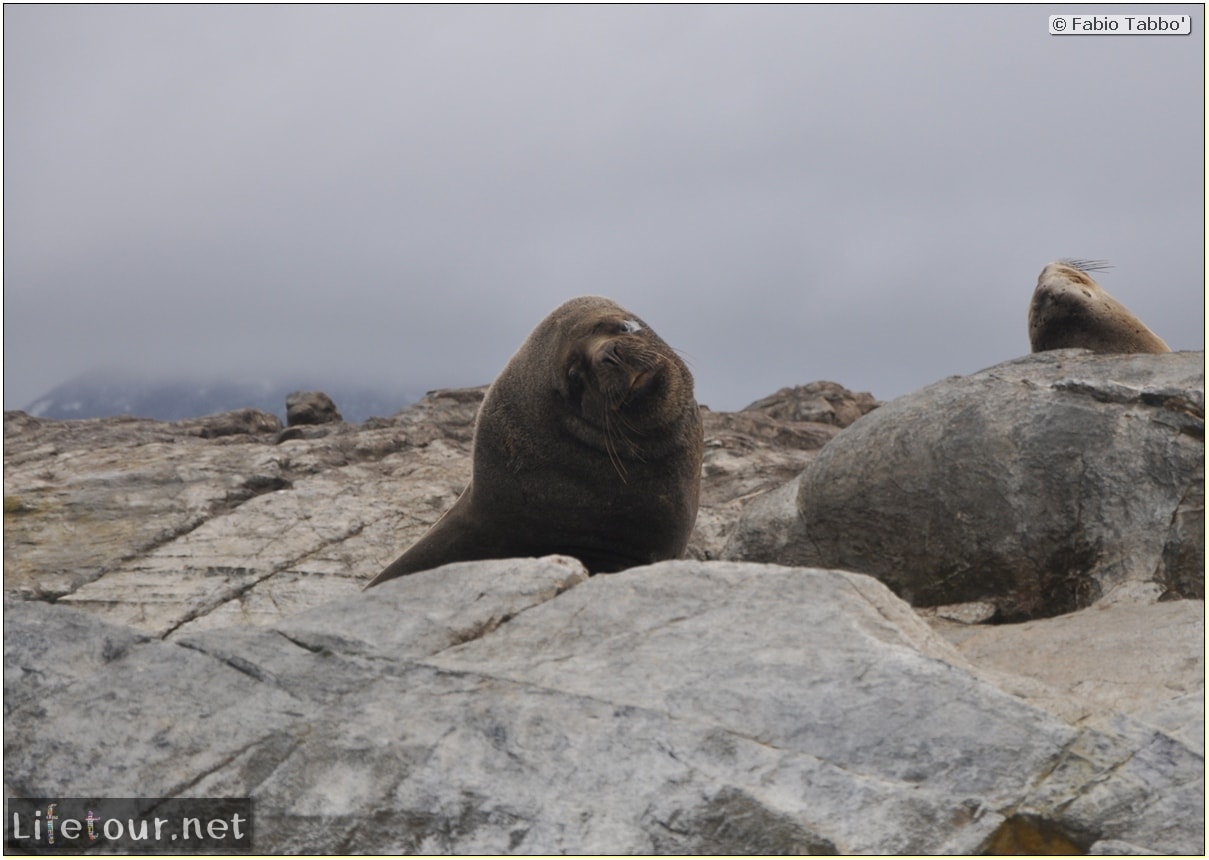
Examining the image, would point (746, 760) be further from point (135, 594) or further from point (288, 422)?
point (288, 422)

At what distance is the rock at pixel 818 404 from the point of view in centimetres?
1631

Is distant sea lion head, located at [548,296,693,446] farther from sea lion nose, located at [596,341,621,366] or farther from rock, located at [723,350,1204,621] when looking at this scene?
rock, located at [723,350,1204,621]

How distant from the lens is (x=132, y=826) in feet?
14.9

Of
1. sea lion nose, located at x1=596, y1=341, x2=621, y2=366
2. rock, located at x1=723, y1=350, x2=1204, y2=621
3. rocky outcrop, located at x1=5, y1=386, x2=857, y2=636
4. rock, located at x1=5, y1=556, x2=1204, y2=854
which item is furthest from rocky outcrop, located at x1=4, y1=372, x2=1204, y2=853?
rocky outcrop, located at x1=5, y1=386, x2=857, y2=636

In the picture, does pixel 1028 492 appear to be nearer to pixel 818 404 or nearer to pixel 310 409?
pixel 818 404

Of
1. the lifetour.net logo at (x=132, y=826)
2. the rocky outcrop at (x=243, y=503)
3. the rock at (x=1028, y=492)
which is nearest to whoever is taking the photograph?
the lifetour.net logo at (x=132, y=826)

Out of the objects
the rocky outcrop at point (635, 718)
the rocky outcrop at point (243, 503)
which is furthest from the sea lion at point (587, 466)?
the rocky outcrop at point (635, 718)

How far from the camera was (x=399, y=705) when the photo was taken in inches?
190

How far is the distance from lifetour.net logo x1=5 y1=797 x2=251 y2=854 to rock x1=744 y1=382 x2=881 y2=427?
483 inches

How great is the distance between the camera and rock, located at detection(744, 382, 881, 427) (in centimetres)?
1631

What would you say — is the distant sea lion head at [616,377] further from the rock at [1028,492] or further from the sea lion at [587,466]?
the rock at [1028,492]

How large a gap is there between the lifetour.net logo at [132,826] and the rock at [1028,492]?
4.15m

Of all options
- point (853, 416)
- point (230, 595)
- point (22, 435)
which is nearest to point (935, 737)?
point (230, 595)

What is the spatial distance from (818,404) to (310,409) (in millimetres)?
5792
